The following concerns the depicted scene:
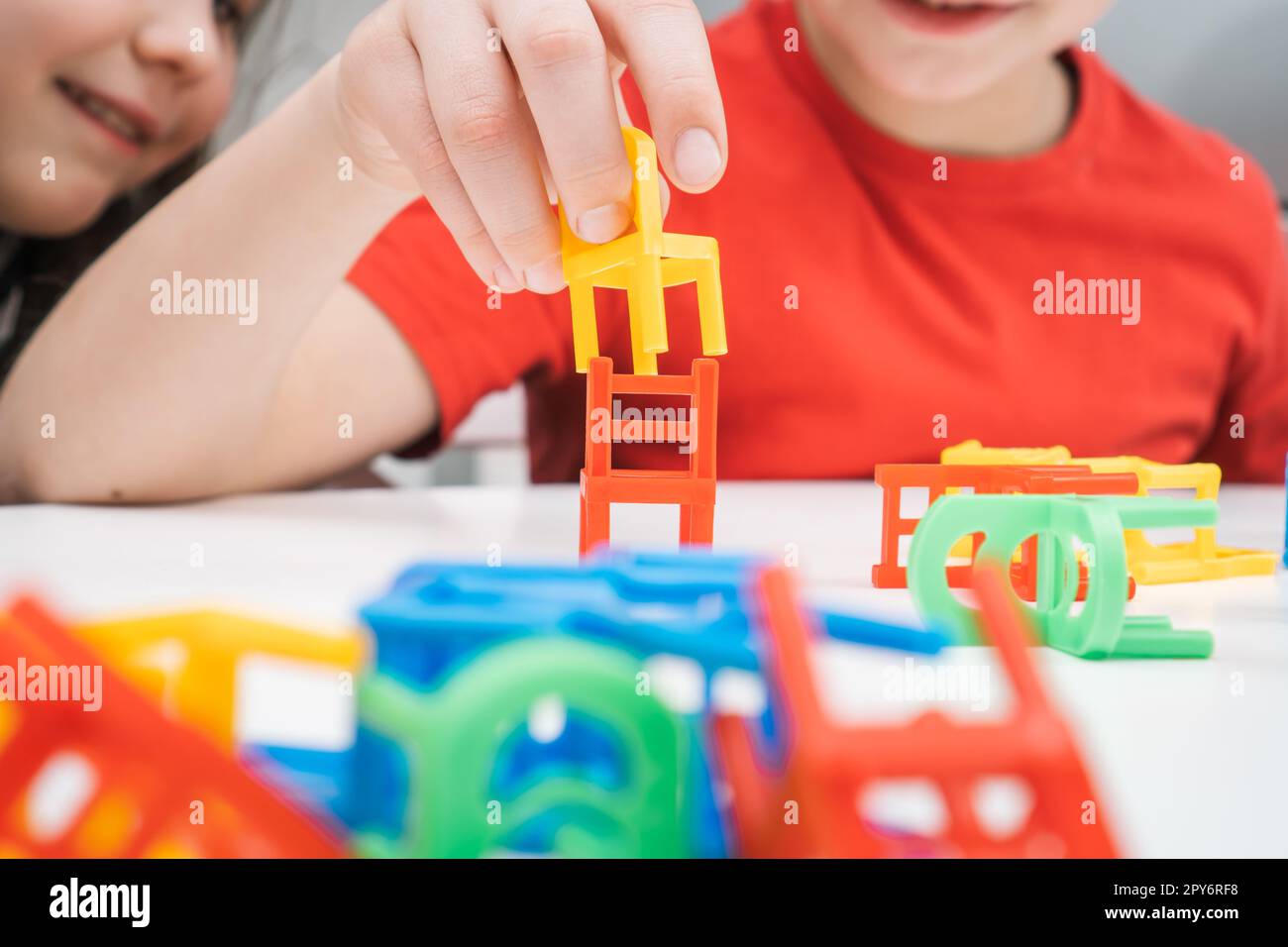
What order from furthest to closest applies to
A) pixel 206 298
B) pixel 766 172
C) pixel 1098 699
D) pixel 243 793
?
pixel 766 172 → pixel 206 298 → pixel 1098 699 → pixel 243 793

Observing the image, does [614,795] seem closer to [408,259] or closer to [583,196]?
[583,196]

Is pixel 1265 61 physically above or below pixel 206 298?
above

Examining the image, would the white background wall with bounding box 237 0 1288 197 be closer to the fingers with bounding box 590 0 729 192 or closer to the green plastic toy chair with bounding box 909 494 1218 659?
the fingers with bounding box 590 0 729 192

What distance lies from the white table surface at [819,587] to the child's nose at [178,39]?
441mm

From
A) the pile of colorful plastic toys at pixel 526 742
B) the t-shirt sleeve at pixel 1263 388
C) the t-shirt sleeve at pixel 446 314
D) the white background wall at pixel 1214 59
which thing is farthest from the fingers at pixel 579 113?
the white background wall at pixel 1214 59

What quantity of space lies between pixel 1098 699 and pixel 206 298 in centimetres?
66

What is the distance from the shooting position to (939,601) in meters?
0.43

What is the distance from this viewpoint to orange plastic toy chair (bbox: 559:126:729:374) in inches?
17.7

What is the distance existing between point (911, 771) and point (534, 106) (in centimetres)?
38

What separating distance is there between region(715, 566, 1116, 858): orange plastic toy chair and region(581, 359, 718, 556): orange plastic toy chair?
27cm

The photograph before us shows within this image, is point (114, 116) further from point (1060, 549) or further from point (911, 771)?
point (911, 771)

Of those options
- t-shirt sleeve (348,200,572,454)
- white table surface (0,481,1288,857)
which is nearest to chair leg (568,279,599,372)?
white table surface (0,481,1288,857)

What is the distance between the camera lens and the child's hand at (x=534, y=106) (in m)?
0.48
